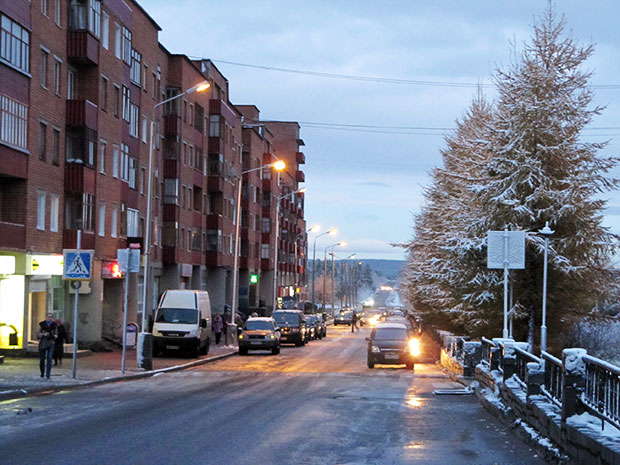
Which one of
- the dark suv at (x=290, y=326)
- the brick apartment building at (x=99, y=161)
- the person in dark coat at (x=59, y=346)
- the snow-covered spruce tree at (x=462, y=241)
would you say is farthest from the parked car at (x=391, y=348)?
the dark suv at (x=290, y=326)

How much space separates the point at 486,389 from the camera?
20.4 m

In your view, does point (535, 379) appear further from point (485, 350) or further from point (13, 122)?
point (13, 122)

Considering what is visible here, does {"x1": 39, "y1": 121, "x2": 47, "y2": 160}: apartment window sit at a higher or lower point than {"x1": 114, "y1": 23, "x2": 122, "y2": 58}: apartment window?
lower

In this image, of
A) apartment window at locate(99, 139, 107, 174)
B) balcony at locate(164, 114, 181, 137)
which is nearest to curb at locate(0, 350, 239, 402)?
apartment window at locate(99, 139, 107, 174)

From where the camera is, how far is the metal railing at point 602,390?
9859 mm

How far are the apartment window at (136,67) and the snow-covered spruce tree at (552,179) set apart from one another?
64.5ft

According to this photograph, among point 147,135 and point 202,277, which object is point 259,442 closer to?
point 147,135

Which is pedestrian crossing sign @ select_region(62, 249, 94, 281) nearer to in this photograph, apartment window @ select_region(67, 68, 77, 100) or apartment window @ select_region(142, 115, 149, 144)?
apartment window @ select_region(67, 68, 77, 100)

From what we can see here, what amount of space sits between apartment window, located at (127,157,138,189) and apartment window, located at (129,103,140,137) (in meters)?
1.31

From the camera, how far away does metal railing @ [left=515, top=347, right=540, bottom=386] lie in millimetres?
15815

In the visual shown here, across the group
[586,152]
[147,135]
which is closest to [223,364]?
[586,152]

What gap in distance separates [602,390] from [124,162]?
37.1 metres

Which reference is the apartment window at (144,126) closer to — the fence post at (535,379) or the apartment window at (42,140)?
the apartment window at (42,140)

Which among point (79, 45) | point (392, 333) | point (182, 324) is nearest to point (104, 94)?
point (79, 45)
